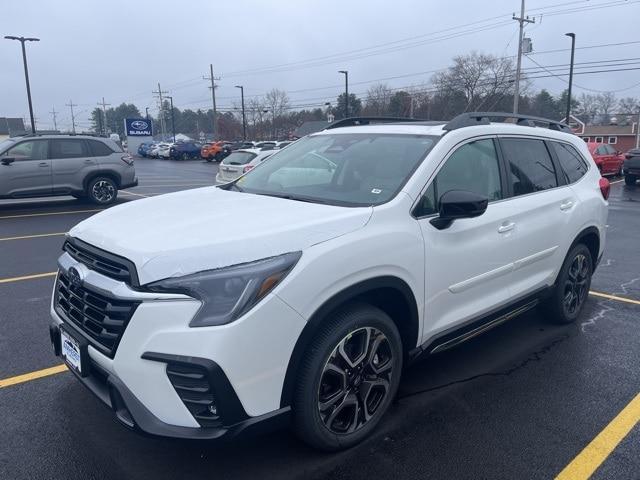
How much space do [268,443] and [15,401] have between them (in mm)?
1750

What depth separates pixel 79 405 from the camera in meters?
3.33

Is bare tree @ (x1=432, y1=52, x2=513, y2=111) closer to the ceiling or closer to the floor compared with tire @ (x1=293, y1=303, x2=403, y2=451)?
closer to the ceiling

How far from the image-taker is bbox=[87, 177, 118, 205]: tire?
42.4 feet

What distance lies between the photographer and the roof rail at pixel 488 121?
11.9 feet

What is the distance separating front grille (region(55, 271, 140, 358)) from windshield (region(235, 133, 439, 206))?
138 cm

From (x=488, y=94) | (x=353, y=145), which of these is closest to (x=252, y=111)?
(x=488, y=94)

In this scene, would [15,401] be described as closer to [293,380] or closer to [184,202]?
[184,202]

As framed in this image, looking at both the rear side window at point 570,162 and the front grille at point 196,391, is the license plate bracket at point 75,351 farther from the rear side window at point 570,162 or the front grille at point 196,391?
the rear side window at point 570,162

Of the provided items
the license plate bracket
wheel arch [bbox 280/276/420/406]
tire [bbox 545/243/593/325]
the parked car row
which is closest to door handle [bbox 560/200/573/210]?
tire [bbox 545/243/593/325]

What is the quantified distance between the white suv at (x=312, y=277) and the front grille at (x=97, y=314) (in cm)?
1

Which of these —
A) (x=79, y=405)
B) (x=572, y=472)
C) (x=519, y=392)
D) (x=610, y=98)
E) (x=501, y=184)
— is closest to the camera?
(x=572, y=472)

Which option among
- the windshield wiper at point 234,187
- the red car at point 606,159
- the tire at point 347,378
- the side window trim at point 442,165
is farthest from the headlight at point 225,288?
the red car at point 606,159

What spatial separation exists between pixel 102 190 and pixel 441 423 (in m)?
12.1

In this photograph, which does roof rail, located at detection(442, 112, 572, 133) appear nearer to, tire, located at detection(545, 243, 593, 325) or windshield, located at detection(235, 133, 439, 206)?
windshield, located at detection(235, 133, 439, 206)
